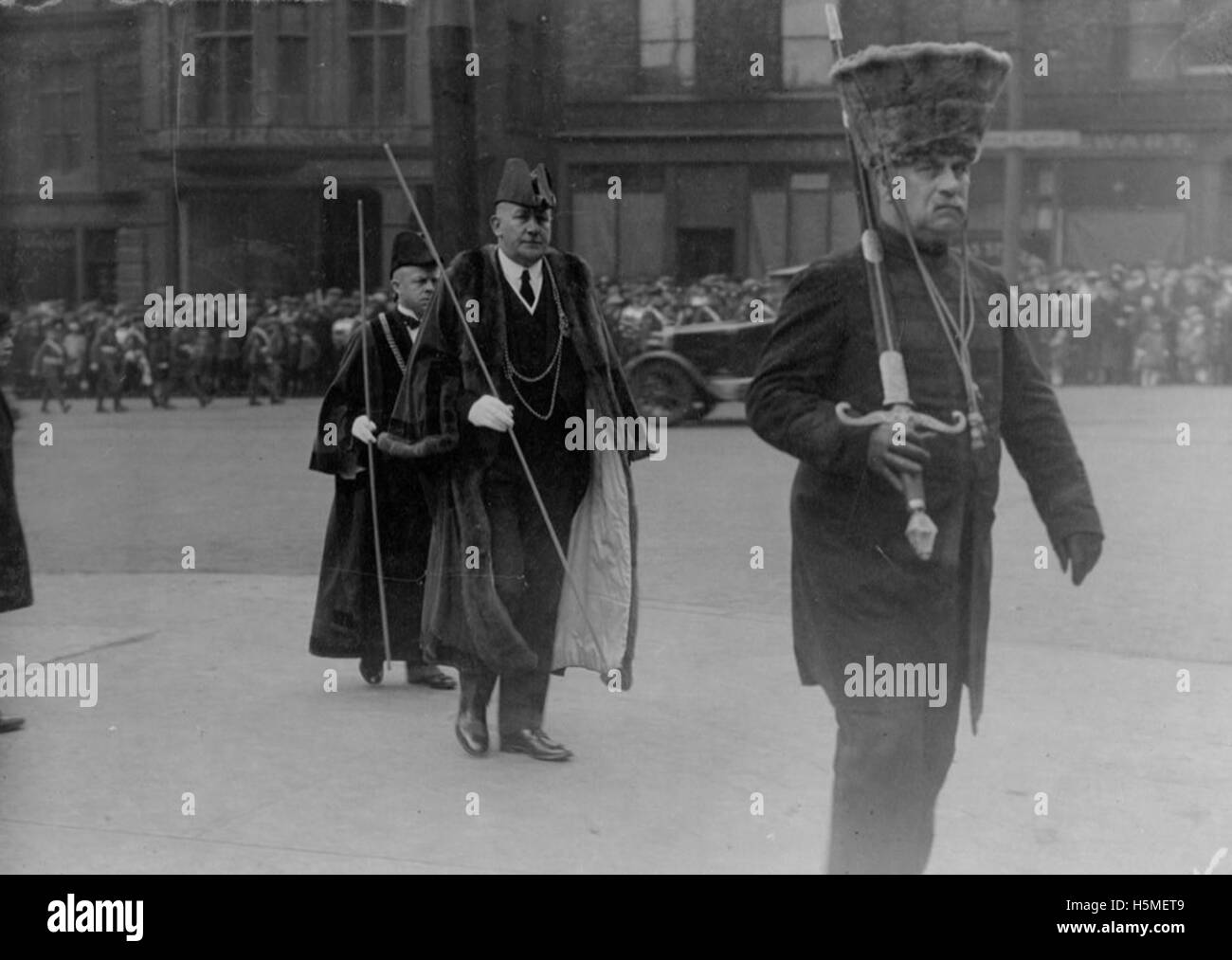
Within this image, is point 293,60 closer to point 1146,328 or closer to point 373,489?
point 373,489

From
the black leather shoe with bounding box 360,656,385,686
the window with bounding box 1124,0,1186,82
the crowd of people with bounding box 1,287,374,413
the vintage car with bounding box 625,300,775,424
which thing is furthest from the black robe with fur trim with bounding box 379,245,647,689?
the vintage car with bounding box 625,300,775,424

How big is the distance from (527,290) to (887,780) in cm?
239

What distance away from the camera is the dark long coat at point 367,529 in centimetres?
725

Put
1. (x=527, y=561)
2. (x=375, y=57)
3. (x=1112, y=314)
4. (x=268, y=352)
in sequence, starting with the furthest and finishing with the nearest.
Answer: (x=1112, y=314) → (x=268, y=352) → (x=375, y=57) → (x=527, y=561)

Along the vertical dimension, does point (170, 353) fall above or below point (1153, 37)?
below

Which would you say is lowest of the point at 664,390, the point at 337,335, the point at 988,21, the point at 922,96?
the point at 664,390

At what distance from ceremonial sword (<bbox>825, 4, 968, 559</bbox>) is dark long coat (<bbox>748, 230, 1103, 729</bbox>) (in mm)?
35

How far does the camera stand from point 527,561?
6.22m

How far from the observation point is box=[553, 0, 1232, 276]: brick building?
6.03 metres

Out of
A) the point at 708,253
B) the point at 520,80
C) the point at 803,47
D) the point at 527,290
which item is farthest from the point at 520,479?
the point at 708,253

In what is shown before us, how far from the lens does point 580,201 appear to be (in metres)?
6.91

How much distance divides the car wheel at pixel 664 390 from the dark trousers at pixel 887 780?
11.7m

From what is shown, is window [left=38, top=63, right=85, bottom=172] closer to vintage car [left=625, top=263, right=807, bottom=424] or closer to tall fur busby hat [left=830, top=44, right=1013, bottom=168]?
tall fur busby hat [left=830, top=44, right=1013, bottom=168]

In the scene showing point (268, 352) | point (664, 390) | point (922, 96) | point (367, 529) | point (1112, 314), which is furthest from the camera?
point (664, 390)
